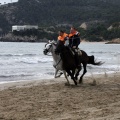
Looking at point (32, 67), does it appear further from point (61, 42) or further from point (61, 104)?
point (61, 104)

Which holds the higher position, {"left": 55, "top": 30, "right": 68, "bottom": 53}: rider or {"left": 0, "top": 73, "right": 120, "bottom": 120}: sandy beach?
{"left": 55, "top": 30, "right": 68, "bottom": 53}: rider

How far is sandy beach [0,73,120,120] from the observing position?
7646 mm

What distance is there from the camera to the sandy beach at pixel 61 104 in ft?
25.1

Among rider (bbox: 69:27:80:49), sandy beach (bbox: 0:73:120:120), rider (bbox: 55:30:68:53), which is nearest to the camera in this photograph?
sandy beach (bbox: 0:73:120:120)

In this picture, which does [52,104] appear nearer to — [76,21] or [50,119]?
[50,119]

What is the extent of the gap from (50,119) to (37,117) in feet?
1.22

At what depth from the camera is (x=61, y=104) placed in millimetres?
9180

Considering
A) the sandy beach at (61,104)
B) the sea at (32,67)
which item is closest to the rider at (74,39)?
the sandy beach at (61,104)

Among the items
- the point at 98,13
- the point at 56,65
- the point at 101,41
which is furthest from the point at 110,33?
the point at 56,65

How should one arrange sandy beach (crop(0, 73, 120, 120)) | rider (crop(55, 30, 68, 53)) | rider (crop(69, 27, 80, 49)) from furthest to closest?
rider (crop(69, 27, 80, 49))
rider (crop(55, 30, 68, 53))
sandy beach (crop(0, 73, 120, 120))

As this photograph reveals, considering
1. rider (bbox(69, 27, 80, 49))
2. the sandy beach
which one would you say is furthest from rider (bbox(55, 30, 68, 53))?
the sandy beach

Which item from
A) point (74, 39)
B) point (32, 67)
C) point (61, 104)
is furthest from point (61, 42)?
point (32, 67)

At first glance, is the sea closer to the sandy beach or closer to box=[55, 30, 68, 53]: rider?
box=[55, 30, 68, 53]: rider

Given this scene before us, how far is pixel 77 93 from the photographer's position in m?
11.3
